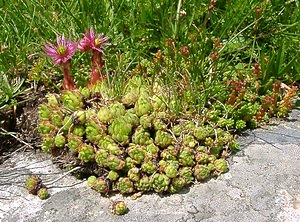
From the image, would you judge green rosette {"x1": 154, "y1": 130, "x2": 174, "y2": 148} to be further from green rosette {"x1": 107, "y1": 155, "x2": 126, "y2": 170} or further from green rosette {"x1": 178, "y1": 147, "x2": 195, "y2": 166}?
green rosette {"x1": 107, "y1": 155, "x2": 126, "y2": 170}

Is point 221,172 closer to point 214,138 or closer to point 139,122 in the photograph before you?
point 214,138

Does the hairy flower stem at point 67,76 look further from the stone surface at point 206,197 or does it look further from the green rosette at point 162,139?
the green rosette at point 162,139

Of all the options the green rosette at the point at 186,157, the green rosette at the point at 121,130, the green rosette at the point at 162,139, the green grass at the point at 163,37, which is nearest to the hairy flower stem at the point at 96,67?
the green grass at the point at 163,37

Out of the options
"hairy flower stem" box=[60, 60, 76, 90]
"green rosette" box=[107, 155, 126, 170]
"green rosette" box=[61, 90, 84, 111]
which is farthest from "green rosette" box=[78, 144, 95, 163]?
"hairy flower stem" box=[60, 60, 76, 90]

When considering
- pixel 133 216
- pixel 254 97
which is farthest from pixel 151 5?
pixel 133 216

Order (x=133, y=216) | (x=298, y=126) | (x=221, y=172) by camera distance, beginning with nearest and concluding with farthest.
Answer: (x=133, y=216), (x=221, y=172), (x=298, y=126)

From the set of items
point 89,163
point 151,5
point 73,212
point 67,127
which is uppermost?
point 151,5
